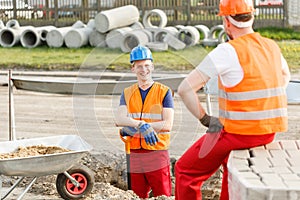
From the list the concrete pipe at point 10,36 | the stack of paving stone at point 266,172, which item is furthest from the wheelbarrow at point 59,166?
the concrete pipe at point 10,36

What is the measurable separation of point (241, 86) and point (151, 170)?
219cm

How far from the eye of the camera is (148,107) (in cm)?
712

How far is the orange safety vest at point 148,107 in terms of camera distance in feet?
23.4

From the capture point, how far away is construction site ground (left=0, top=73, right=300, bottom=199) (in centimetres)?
885

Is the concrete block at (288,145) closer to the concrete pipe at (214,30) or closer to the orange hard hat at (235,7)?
the orange hard hat at (235,7)

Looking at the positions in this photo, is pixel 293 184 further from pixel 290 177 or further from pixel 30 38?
pixel 30 38

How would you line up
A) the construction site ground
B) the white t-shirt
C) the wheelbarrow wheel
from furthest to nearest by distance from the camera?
Answer: the construction site ground < the wheelbarrow wheel < the white t-shirt

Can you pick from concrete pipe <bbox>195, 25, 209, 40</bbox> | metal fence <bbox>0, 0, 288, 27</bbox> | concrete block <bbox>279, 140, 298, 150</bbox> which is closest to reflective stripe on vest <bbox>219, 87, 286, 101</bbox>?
concrete block <bbox>279, 140, 298, 150</bbox>

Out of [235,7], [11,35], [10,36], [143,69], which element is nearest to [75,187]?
[143,69]

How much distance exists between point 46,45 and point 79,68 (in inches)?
239

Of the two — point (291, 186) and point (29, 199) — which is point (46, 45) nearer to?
point (29, 199)

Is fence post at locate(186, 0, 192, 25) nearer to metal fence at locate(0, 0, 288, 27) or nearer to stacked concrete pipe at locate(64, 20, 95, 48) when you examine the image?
metal fence at locate(0, 0, 288, 27)

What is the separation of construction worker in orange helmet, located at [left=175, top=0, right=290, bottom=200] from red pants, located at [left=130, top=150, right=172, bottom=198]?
1702mm

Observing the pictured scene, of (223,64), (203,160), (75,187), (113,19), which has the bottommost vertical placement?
(75,187)
